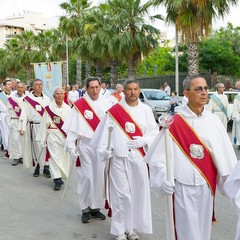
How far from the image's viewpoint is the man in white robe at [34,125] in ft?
31.2

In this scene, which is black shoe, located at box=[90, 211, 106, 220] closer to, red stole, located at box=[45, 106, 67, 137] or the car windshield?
red stole, located at box=[45, 106, 67, 137]

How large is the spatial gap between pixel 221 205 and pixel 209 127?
318cm

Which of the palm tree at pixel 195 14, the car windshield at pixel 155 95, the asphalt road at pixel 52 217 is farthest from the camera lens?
the car windshield at pixel 155 95

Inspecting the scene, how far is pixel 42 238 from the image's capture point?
18.4 ft

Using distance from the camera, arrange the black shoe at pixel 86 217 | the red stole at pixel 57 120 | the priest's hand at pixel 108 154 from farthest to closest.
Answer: the red stole at pixel 57 120
the black shoe at pixel 86 217
the priest's hand at pixel 108 154

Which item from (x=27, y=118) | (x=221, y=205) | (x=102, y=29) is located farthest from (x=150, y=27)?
(x=221, y=205)

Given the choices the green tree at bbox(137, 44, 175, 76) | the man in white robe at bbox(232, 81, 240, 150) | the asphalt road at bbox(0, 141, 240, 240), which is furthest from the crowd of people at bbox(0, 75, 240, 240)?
the green tree at bbox(137, 44, 175, 76)

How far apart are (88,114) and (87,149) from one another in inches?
19.1

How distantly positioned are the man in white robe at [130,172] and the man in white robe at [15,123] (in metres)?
5.88

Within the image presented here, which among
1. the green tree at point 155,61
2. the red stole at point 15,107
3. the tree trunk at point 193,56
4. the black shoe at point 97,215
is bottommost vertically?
the black shoe at point 97,215

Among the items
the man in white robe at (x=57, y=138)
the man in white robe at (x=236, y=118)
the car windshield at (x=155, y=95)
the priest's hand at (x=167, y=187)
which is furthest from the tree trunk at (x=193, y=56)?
the priest's hand at (x=167, y=187)

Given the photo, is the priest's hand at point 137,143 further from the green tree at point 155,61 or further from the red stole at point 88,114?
the green tree at point 155,61

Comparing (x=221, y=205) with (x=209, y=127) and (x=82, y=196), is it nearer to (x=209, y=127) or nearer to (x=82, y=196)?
(x=82, y=196)

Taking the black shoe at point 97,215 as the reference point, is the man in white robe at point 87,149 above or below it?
above
